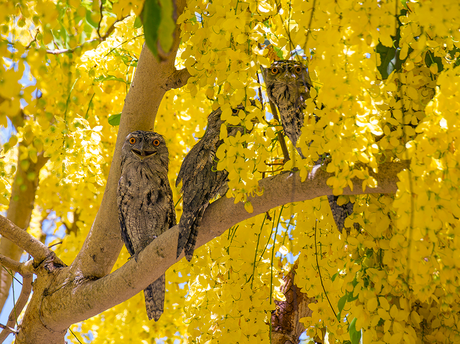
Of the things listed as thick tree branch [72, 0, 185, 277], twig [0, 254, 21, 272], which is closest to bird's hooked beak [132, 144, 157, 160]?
thick tree branch [72, 0, 185, 277]

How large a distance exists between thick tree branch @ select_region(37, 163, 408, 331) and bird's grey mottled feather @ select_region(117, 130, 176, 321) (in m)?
0.26

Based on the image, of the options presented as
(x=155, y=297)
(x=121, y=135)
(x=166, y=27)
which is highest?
(x=121, y=135)

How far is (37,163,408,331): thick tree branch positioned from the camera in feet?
3.61

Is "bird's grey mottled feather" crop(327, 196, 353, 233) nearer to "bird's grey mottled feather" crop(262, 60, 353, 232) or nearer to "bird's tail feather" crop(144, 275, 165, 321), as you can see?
"bird's grey mottled feather" crop(262, 60, 353, 232)

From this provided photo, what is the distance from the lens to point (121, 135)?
1.83 m

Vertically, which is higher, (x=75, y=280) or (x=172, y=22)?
(x=75, y=280)

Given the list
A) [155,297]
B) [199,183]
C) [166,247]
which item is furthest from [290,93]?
[155,297]

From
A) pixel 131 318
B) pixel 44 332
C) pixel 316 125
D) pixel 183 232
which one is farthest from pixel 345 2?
pixel 131 318

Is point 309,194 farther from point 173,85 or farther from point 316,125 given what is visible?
point 173,85

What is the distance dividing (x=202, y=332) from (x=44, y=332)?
28.8 inches

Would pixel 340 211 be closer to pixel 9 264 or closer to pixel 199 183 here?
pixel 199 183

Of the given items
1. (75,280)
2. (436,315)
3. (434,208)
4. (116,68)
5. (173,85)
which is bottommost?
(436,315)

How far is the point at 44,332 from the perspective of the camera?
1.71 m

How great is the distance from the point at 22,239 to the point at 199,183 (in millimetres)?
868
